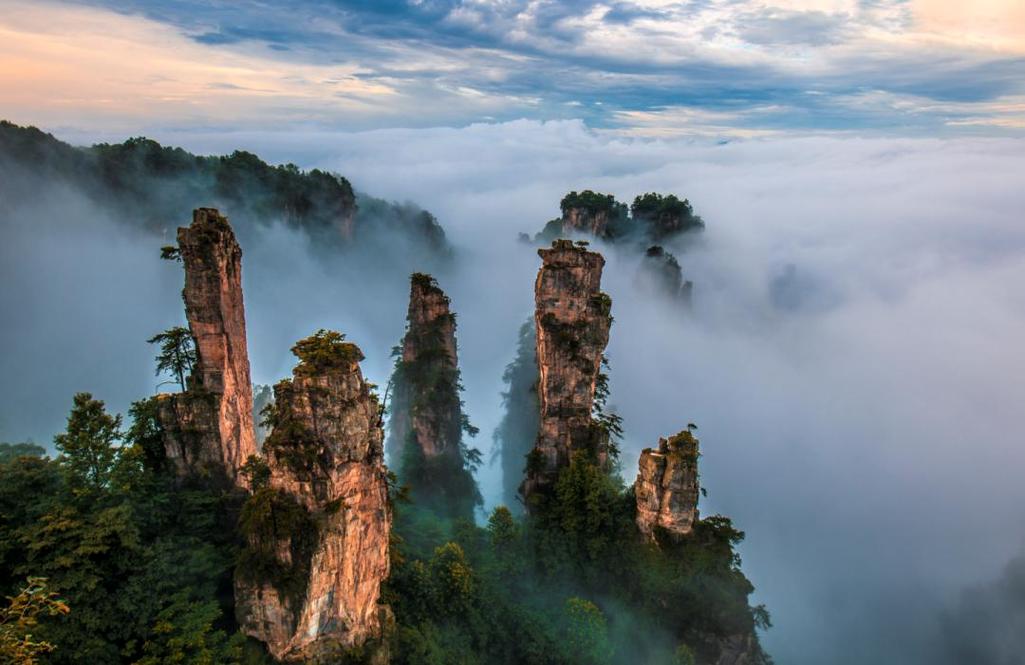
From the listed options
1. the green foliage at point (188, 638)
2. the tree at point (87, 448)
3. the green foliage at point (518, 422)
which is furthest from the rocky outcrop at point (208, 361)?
the green foliage at point (518, 422)

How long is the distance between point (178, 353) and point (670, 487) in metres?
28.3

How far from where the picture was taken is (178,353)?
31312 mm

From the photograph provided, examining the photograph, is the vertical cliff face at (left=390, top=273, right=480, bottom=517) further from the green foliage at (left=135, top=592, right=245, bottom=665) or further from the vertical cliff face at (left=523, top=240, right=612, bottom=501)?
the green foliage at (left=135, top=592, right=245, bottom=665)

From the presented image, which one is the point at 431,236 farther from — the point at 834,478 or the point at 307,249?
the point at 834,478

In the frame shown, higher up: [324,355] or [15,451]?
[324,355]

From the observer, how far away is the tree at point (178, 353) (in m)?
31.0

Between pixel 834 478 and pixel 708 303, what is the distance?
1424 inches

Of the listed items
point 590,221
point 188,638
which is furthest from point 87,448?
point 590,221

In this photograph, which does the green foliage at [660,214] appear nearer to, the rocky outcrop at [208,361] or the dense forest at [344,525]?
the dense forest at [344,525]

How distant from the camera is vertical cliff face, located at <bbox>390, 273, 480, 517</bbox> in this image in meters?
46.2

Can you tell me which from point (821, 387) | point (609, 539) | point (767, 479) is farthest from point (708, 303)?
point (609, 539)

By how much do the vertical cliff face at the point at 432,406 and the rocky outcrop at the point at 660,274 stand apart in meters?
46.5

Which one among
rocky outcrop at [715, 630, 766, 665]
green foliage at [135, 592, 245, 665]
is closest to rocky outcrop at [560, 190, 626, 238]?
rocky outcrop at [715, 630, 766, 665]

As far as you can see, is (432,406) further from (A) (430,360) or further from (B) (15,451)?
(B) (15,451)
